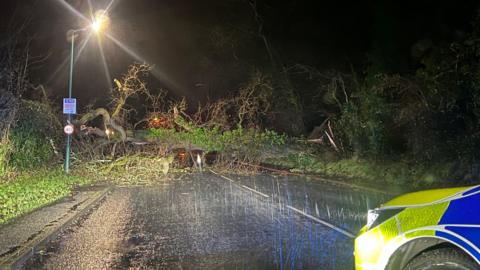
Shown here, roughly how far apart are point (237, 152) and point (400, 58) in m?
10.6

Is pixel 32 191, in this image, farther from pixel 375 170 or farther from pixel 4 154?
pixel 375 170

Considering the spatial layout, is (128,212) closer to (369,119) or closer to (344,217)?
(344,217)

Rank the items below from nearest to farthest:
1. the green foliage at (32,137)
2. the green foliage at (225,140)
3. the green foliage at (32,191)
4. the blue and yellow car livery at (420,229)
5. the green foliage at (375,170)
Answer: the blue and yellow car livery at (420,229) < the green foliage at (32,191) < the green foliage at (375,170) < the green foliage at (32,137) < the green foliage at (225,140)

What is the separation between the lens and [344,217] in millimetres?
11617

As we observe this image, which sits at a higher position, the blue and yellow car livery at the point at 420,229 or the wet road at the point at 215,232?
the blue and yellow car livery at the point at 420,229

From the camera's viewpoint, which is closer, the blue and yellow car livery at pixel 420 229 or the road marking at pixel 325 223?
the blue and yellow car livery at pixel 420 229

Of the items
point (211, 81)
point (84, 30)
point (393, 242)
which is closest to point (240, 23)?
point (211, 81)

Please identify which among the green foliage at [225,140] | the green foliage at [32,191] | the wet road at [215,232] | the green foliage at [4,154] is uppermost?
the green foliage at [225,140]

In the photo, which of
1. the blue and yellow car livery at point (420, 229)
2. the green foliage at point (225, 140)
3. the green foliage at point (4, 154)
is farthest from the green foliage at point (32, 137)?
the blue and yellow car livery at point (420, 229)

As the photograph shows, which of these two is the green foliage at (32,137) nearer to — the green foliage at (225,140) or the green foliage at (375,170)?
the green foliage at (225,140)

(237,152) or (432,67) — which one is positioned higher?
(432,67)

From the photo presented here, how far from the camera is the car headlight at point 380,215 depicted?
4496mm

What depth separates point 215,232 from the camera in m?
9.71

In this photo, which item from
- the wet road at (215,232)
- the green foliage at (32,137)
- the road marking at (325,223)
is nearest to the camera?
the wet road at (215,232)
